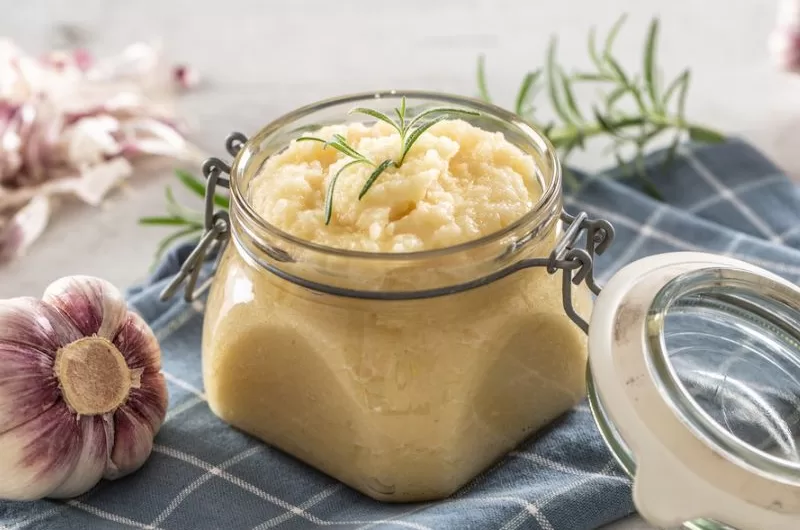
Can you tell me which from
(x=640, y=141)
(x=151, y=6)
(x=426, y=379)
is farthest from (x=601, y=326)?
(x=151, y=6)

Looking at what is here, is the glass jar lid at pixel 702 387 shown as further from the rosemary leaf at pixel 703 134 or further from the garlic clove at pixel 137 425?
the rosemary leaf at pixel 703 134

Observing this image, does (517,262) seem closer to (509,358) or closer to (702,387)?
(509,358)

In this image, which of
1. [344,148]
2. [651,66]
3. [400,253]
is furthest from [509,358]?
[651,66]

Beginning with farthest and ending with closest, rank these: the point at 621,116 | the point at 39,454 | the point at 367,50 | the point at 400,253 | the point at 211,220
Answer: the point at 367,50, the point at 621,116, the point at 211,220, the point at 39,454, the point at 400,253

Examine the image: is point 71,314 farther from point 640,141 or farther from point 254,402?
point 640,141

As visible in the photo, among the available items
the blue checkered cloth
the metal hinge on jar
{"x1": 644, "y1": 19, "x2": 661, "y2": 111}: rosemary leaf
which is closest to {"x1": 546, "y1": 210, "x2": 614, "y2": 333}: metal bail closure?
the metal hinge on jar

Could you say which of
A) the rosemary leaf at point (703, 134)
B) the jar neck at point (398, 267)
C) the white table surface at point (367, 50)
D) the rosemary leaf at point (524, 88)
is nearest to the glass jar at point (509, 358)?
the jar neck at point (398, 267)

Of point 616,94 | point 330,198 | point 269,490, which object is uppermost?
point 330,198
